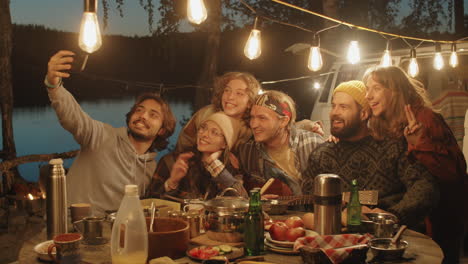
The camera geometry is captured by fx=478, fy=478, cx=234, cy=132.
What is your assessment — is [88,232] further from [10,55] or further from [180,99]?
[10,55]

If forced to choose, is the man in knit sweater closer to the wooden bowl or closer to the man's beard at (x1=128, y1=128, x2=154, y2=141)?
the man's beard at (x1=128, y1=128, x2=154, y2=141)

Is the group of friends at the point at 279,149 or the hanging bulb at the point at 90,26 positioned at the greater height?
the hanging bulb at the point at 90,26

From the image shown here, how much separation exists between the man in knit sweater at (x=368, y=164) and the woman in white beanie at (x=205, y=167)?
84 cm

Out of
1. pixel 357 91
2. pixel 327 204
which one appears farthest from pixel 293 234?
pixel 357 91

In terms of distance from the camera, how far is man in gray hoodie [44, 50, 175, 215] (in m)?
4.89

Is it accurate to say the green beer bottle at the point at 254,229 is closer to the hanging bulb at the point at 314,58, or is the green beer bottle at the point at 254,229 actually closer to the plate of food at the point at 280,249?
the plate of food at the point at 280,249

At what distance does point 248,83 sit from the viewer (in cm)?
514

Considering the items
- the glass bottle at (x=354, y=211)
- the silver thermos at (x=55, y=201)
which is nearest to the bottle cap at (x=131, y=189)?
the silver thermos at (x=55, y=201)

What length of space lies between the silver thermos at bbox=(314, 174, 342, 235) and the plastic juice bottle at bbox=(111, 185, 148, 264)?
3.97 feet

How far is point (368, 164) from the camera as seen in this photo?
4.54 m

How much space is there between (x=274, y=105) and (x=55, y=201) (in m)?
2.62

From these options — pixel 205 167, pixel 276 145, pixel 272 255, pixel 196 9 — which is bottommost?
pixel 272 255

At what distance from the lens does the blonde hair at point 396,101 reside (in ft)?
14.8

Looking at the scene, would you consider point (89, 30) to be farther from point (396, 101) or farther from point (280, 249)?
point (396, 101)
